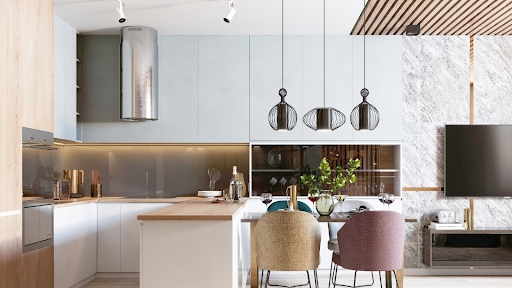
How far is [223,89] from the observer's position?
15.7ft

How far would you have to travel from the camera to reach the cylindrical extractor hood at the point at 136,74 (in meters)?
4.58

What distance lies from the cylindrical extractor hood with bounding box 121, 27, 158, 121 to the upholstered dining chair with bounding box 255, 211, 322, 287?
2247 millimetres

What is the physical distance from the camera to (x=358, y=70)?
4746 mm

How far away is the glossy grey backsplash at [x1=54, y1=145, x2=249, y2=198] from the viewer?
519 cm

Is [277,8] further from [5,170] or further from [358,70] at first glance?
[5,170]

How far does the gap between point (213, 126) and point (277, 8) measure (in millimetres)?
1530

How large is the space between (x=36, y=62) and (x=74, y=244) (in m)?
2.19

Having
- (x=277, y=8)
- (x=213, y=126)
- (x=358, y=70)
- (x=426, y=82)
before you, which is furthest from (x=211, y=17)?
(x=426, y=82)

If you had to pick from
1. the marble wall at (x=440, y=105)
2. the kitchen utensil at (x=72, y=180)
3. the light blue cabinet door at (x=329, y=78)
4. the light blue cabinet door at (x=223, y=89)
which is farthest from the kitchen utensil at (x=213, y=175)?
the marble wall at (x=440, y=105)

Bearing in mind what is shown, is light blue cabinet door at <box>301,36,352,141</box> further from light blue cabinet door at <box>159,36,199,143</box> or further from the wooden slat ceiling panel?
light blue cabinet door at <box>159,36,199,143</box>

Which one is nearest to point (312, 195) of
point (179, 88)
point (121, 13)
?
point (179, 88)

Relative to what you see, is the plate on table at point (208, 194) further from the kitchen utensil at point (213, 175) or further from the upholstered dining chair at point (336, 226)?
the upholstered dining chair at point (336, 226)

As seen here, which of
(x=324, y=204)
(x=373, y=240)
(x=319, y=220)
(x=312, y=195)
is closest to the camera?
(x=373, y=240)

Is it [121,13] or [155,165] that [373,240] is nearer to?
[121,13]
